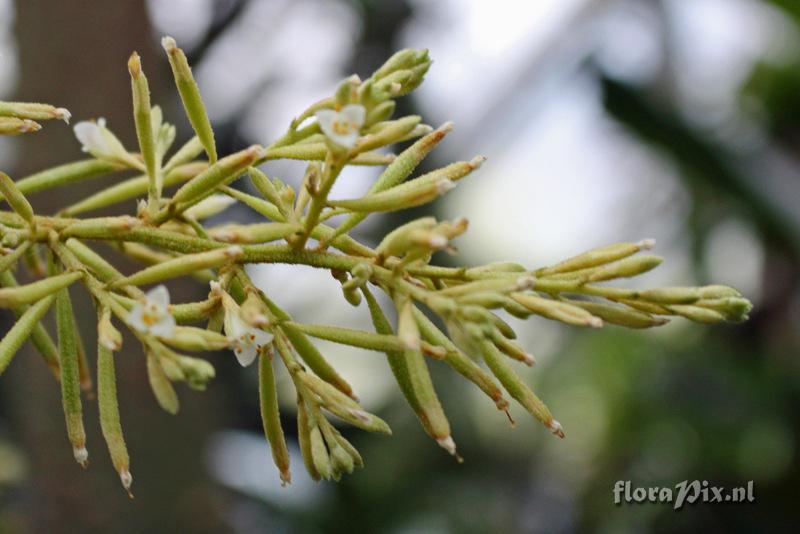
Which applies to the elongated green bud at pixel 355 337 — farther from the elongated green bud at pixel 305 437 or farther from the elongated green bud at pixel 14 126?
the elongated green bud at pixel 14 126

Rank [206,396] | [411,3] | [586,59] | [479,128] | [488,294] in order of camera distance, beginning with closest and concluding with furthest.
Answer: [488,294] < [206,396] < [586,59] < [479,128] < [411,3]

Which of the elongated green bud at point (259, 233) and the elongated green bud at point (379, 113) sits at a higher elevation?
the elongated green bud at point (379, 113)

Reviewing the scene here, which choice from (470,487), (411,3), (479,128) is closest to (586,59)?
(479,128)

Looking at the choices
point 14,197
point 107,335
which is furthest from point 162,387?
point 14,197

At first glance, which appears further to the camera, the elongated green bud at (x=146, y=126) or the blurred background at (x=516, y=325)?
the blurred background at (x=516, y=325)

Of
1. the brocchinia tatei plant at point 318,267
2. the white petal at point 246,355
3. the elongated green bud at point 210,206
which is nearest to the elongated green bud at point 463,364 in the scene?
the brocchinia tatei plant at point 318,267

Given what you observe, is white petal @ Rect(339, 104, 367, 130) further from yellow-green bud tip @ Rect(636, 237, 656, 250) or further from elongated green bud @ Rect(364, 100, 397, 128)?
yellow-green bud tip @ Rect(636, 237, 656, 250)

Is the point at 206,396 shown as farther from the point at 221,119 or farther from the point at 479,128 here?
the point at 479,128
